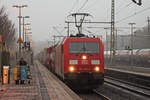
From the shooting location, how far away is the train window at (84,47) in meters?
16.7

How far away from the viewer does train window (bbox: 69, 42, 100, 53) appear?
16.7 meters

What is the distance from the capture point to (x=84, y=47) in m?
16.8

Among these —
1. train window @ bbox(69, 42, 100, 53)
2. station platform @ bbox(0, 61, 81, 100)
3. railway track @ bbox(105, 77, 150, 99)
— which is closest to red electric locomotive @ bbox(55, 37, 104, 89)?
train window @ bbox(69, 42, 100, 53)

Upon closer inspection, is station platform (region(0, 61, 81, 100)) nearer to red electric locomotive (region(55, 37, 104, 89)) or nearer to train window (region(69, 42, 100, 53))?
red electric locomotive (region(55, 37, 104, 89))

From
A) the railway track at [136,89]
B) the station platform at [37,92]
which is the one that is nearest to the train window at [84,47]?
the station platform at [37,92]

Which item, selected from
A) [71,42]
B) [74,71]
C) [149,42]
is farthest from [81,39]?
[149,42]

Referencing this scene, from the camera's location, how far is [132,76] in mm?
25344

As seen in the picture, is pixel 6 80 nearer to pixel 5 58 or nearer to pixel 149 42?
pixel 5 58

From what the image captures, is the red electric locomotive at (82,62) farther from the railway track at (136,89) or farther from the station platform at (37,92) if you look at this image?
the railway track at (136,89)

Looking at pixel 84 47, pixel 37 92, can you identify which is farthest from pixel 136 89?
pixel 37 92

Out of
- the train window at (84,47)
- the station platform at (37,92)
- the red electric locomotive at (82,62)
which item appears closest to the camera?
the station platform at (37,92)

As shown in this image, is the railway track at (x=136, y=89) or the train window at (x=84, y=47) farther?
the train window at (x=84, y=47)

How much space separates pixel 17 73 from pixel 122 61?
1297 inches

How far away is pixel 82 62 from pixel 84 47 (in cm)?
100
